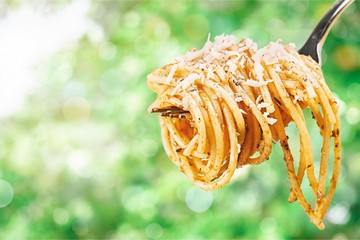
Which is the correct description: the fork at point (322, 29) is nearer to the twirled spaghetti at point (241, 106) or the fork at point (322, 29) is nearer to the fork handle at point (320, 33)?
the fork handle at point (320, 33)

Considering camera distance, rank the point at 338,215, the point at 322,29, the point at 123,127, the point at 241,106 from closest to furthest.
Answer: the point at 241,106, the point at 322,29, the point at 338,215, the point at 123,127

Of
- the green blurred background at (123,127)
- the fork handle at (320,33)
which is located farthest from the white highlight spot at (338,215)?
the fork handle at (320,33)

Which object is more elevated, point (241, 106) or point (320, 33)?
point (320, 33)

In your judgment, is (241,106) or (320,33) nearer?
(241,106)

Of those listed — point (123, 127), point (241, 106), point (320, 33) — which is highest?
point (123, 127)

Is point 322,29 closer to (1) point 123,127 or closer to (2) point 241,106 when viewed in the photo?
(2) point 241,106

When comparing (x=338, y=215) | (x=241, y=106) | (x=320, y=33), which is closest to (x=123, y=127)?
(x=338, y=215)

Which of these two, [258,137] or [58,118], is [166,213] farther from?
[258,137]
